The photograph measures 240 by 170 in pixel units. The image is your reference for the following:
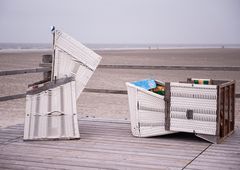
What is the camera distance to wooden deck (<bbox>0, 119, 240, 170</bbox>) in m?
3.62

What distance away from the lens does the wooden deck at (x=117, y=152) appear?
3621 mm

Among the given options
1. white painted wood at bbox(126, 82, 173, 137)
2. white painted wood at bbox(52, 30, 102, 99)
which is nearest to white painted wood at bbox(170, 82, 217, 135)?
white painted wood at bbox(126, 82, 173, 137)

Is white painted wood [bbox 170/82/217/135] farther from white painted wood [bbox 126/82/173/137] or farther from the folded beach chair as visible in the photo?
the folded beach chair

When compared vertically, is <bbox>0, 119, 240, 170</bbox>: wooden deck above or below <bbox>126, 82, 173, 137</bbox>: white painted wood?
below

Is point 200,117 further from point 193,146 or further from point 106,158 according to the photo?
point 106,158

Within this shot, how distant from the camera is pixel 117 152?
4.05 metres

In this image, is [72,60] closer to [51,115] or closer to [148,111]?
[51,115]

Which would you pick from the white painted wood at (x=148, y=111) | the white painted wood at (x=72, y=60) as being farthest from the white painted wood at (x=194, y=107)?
the white painted wood at (x=72, y=60)

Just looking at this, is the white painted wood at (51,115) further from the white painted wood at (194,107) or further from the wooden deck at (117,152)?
the white painted wood at (194,107)

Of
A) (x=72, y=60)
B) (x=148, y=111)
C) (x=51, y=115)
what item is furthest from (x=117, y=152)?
(x=72, y=60)

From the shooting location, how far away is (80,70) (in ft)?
16.2

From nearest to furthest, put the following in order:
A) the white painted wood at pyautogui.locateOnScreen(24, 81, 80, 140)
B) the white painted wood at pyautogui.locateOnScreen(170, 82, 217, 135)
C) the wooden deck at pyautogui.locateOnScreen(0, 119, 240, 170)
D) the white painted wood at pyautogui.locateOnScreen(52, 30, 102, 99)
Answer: the wooden deck at pyautogui.locateOnScreen(0, 119, 240, 170)
the white painted wood at pyautogui.locateOnScreen(170, 82, 217, 135)
the white painted wood at pyautogui.locateOnScreen(24, 81, 80, 140)
the white painted wood at pyautogui.locateOnScreen(52, 30, 102, 99)

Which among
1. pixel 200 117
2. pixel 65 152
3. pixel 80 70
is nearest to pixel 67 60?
pixel 80 70

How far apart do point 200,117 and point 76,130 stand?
1.31 metres
